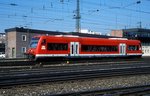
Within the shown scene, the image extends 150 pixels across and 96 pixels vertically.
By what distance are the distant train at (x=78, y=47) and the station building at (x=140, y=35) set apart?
33.8 m

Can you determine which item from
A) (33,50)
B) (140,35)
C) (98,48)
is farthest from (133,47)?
(140,35)

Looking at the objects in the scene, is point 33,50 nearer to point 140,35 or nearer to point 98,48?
point 98,48

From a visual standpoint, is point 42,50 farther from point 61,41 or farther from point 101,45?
point 101,45

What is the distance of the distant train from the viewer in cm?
3309

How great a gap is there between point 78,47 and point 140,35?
51.3 m

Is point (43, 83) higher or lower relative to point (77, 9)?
lower

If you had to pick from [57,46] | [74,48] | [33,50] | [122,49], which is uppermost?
[57,46]

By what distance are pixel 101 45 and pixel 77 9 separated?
11.5 m

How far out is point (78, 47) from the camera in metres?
36.7

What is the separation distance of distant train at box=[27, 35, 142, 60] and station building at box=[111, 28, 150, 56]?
3379 cm

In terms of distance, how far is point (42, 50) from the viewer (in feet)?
107

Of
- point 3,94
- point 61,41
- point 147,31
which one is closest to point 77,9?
point 61,41

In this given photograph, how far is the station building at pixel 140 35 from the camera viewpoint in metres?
80.4

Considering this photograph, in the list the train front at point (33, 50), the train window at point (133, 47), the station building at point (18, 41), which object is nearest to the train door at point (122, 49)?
the train window at point (133, 47)
